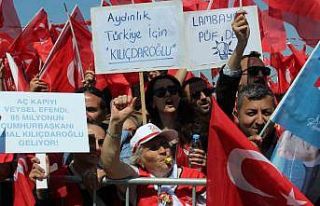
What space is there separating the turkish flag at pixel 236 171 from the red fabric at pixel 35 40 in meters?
4.75

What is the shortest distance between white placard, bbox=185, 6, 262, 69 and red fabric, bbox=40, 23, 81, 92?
133cm

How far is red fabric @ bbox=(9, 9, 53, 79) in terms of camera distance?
8.95 meters

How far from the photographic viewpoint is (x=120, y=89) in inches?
322

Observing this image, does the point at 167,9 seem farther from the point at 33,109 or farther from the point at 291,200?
the point at 291,200

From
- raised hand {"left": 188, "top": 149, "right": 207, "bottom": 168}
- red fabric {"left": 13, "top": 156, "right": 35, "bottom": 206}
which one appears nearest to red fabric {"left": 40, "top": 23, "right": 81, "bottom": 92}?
red fabric {"left": 13, "top": 156, "right": 35, "bottom": 206}

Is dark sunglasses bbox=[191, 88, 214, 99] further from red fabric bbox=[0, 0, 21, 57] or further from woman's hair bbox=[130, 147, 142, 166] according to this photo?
red fabric bbox=[0, 0, 21, 57]

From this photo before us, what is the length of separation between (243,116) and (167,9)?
1501 millimetres

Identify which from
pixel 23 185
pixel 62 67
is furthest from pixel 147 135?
pixel 62 67

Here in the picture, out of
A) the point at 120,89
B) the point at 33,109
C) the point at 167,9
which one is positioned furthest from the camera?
the point at 120,89

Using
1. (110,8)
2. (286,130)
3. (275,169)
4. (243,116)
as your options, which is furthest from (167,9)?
(275,169)

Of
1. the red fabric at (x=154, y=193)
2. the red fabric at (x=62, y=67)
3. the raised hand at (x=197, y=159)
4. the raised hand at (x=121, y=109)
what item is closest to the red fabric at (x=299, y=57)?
the red fabric at (x=62, y=67)

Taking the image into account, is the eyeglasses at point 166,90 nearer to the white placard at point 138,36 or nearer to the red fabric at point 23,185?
the white placard at point 138,36

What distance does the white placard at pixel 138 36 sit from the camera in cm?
622

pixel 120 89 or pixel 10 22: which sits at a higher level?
pixel 10 22
